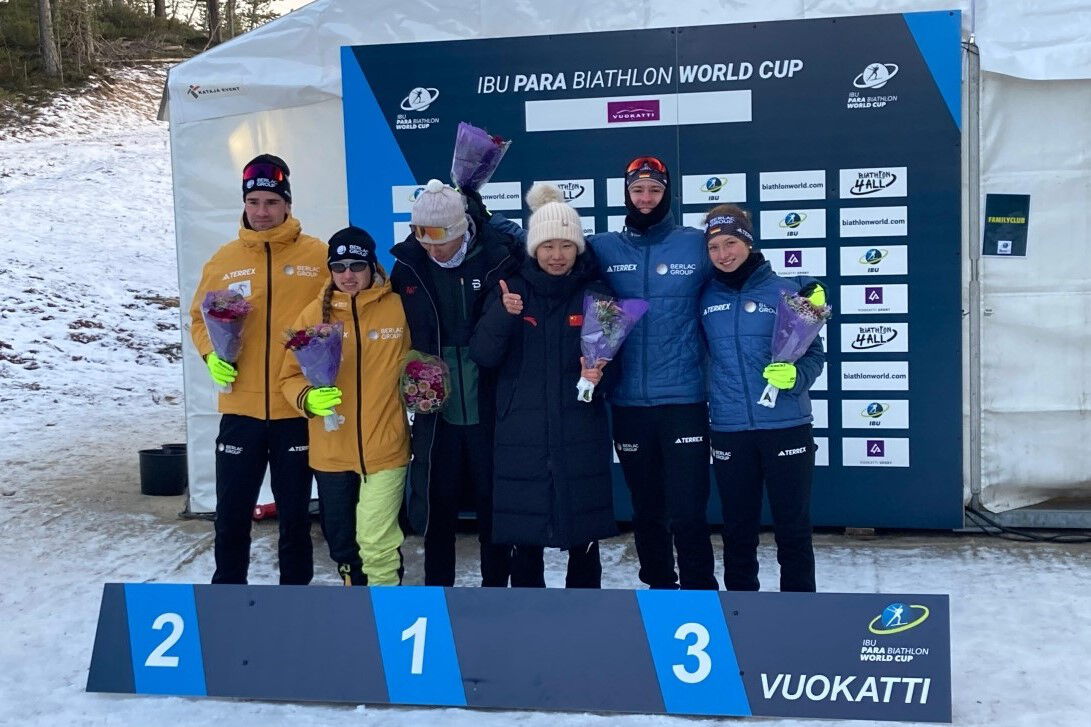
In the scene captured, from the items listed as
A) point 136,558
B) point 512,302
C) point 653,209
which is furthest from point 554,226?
point 136,558

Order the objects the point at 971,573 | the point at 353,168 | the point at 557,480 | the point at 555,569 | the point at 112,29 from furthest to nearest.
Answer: the point at 112,29
the point at 353,168
the point at 555,569
the point at 971,573
the point at 557,480

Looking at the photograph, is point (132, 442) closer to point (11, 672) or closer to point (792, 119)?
point (11, 672)

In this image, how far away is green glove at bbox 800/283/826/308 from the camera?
3512 millimetres

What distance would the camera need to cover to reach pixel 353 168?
213 inches

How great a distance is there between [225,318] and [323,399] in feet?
1.52

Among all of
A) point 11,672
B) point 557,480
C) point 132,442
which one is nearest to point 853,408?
point 557,480

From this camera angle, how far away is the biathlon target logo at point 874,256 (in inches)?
200

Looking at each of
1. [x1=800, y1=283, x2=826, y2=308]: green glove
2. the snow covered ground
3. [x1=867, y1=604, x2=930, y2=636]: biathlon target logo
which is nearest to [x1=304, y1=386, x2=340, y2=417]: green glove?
the snow covered ground

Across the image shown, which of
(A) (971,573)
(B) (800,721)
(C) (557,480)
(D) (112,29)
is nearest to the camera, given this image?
(B) (800,721)

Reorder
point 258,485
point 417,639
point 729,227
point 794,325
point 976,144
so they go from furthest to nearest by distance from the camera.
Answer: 1. point 976,144
2. point 258,485
3. point 729,227
4. point 794,325
5. point 417,639

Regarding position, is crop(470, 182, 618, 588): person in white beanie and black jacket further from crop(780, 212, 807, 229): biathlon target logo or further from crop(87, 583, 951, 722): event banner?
crop(780, 212, 807, 229): biathlon target logo

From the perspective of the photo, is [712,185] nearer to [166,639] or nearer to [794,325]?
[794,325]

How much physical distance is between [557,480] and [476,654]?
2.12ft

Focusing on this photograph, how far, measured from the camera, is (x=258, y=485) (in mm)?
3998
